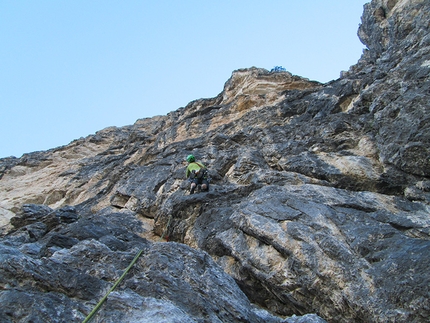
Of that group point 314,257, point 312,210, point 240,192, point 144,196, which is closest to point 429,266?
point 314,257

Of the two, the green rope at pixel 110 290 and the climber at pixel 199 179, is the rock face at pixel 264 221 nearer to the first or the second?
the green rope at pixel 110 290

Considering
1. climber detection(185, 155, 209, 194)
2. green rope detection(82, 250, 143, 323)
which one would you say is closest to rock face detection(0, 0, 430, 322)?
green rope detection(82, 250, 143, 323)

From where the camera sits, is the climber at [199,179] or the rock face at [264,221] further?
the climber at [199,179]

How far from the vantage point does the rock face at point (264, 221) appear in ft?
20.5

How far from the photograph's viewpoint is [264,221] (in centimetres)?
A: 880

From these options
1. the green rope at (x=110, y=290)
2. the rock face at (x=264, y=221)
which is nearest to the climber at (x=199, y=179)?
the rock face at (x=264, y=221)

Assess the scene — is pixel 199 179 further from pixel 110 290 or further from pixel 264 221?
pixel 110 290

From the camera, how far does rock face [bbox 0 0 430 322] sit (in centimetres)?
624

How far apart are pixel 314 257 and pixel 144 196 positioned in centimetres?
703

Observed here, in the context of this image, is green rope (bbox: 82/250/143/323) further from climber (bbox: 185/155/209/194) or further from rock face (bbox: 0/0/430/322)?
climber (bbox: 185/155/209/194)

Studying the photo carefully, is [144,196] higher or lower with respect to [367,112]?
lower

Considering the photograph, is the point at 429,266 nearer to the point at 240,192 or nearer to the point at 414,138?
the point at 414,138

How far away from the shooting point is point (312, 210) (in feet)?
28.7

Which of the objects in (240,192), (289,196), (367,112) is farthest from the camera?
(367,112)
